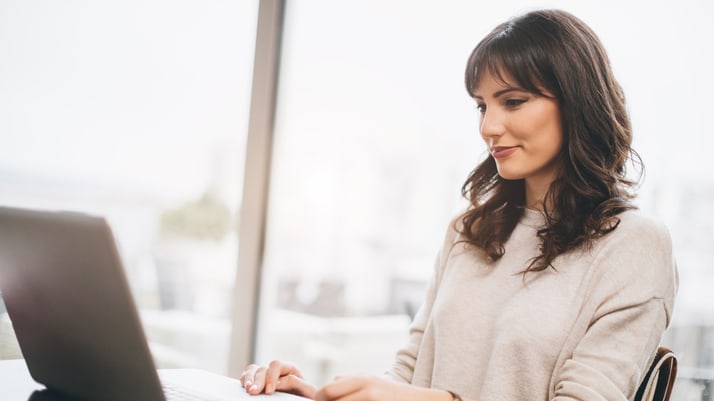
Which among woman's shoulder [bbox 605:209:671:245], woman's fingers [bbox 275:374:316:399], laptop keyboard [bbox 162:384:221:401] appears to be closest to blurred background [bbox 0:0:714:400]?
woman's shoulder [bbox 605:209:671:245]

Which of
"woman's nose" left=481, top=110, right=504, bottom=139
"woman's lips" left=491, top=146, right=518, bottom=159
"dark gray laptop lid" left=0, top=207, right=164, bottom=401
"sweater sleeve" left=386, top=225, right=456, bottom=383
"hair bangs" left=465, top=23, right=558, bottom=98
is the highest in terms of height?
Result: "hair bangs" left=465, top=23, right=558, bottom=98

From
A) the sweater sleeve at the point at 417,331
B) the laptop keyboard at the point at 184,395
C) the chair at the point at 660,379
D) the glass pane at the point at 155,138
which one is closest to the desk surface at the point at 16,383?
the laptop keyboard at the point at 184,395

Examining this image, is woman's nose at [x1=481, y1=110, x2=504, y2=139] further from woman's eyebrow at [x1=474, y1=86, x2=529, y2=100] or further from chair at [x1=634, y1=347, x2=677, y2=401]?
chair at [x1=634, y1=347, x2=677, y2=401]

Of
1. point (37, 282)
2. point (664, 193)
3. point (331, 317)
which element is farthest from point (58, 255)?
point (331, 317)

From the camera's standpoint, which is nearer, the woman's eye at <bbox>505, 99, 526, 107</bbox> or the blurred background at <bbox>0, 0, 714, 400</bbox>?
the woman's eye at <bbox>505, 99, 526, 107</bbox>

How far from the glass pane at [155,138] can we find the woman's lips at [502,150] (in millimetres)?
1349

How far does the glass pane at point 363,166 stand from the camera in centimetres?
215

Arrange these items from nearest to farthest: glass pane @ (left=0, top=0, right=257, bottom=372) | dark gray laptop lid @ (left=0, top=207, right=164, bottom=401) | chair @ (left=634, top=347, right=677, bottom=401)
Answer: dark gray laptop lid @ (left=0, top=207, right=164, bottom=401) < chair @ (left=634, top=347, right=677, bottom=401) < glass pane @ (left=0, top=0, right=257, bottom=372)

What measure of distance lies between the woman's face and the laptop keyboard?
2.29ft

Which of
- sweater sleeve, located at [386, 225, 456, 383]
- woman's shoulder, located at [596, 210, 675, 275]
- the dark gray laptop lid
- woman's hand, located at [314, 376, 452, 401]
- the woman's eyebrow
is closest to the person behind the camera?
the dark gray laptop lid

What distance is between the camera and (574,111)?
1.21 m

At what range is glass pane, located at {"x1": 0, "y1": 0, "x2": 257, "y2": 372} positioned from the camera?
2.29 m

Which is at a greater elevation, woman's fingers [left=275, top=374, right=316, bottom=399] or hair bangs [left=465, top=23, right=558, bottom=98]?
hair bangs [left=465, top=23, right=558, bottom=98]

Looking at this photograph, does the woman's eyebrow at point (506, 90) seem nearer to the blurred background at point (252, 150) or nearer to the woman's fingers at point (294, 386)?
the woman's fingers at point (294, 386)
